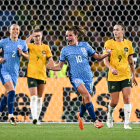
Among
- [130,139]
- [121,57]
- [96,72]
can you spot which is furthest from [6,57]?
[96,72]

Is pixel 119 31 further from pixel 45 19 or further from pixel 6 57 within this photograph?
pixel 45 19

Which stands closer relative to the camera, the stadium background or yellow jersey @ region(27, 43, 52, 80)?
yellow jersey @ region(27, 43, 52, 80)

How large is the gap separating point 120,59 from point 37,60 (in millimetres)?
1654

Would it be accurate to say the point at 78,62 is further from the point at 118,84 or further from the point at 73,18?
the point at 73,18

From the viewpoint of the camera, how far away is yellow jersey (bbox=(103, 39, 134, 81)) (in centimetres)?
550

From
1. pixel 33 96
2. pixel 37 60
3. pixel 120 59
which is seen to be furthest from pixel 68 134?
pixel 37 60

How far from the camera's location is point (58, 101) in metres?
7.16

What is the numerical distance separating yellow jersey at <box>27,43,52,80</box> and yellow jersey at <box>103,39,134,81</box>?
1.40m

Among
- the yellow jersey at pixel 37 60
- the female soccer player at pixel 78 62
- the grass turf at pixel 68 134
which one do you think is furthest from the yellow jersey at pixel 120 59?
the yellow jersey at pixel 37 60

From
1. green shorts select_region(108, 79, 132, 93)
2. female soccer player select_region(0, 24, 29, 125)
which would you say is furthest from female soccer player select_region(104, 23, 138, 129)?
female soccer player select_region(0, 24, 29, 125)

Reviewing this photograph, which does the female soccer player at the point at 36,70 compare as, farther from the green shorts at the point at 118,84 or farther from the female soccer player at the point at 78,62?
the green shorts at the point at 118,84

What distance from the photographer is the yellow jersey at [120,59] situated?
216 inches

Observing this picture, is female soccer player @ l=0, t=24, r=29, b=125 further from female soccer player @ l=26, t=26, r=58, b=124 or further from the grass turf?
the grass turf

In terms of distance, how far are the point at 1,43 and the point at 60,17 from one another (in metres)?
4.29
